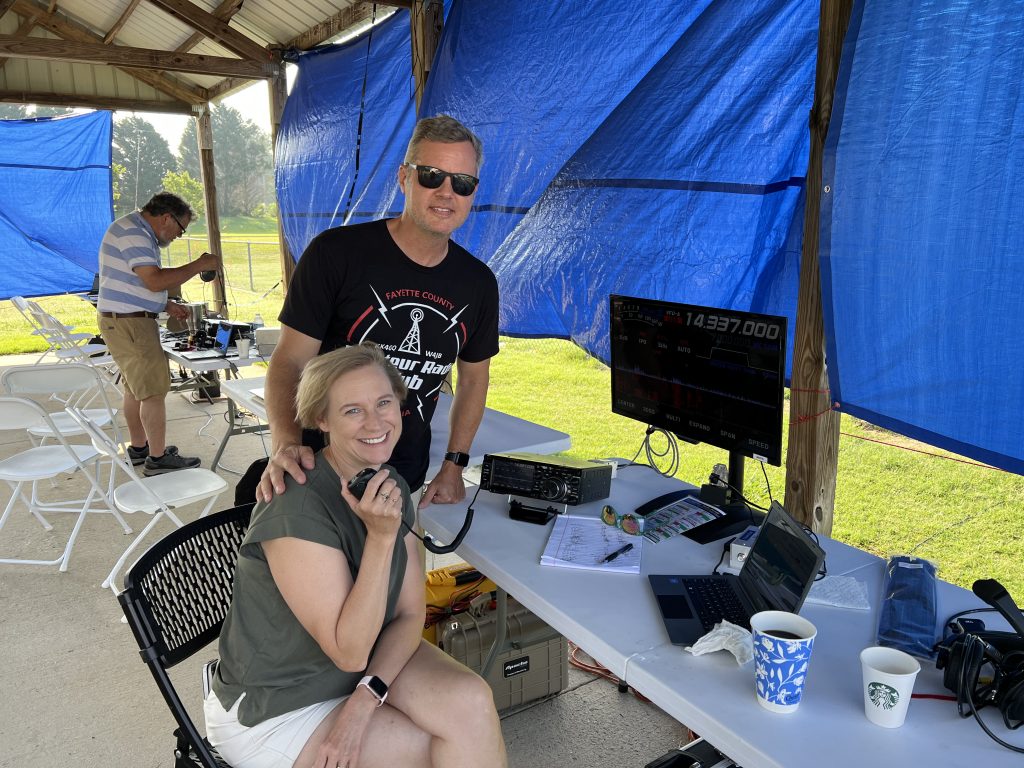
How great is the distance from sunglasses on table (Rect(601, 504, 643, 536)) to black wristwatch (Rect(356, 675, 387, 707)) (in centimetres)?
73

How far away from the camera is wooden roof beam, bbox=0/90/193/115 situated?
30.6ft

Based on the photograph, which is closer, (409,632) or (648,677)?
(648,677)

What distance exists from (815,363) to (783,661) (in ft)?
4.34

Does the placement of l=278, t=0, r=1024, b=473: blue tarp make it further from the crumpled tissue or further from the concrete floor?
the concrete floor

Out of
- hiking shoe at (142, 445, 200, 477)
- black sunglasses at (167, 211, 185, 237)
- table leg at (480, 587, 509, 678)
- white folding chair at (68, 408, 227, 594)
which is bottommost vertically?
hiking shoe at (142, 445, 200, 477)

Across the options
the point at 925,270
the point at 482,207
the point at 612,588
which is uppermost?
the point at 482,207

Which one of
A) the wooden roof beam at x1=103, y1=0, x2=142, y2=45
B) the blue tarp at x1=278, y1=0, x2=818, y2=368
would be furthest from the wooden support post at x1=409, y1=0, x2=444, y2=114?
the wooden roof beam at x1=103, y1=0, x2=142, y2=45

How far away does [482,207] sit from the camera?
365cm

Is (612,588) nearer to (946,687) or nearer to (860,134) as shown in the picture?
(946,687)

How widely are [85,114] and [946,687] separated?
1147 cm

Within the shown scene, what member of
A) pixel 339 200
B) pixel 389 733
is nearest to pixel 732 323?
pixel 389 733

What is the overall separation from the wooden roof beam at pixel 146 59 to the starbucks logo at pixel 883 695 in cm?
727

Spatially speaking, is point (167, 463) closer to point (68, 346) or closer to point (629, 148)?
point (68, 346)

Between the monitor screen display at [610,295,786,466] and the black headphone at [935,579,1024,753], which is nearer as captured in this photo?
the black headphone at [935,579,1024,753]
